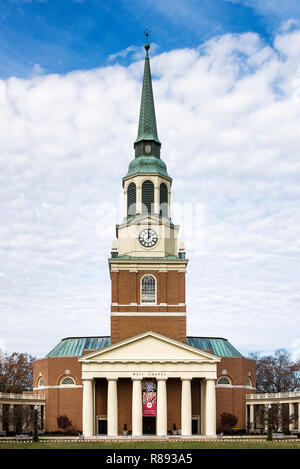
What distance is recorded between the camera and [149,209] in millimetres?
71312

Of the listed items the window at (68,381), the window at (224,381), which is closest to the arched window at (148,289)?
the window at (224,381)

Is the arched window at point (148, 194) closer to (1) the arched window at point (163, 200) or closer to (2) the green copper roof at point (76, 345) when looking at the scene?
(1) the arched window at point (163, 200)

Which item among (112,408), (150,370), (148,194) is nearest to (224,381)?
(150,370)

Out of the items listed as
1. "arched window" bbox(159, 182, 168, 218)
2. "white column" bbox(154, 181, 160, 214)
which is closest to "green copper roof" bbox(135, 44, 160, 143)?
"arched window" bbox(159, 182, 168, 218)

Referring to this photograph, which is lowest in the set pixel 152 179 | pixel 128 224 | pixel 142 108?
pixel 128 224

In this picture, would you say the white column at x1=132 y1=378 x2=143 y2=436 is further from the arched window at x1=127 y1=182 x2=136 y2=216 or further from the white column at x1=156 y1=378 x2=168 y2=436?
the arched window at x1=127 y1=182 x2=136 y2=216

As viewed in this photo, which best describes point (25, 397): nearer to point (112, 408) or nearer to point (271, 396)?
point (112, 408)

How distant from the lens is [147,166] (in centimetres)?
7256

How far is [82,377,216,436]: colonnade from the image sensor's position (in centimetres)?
6212

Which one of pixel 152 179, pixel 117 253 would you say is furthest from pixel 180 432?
pixel 152 179

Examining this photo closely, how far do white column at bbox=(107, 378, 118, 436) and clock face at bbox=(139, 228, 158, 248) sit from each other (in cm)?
1503

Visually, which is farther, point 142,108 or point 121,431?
point 142,108

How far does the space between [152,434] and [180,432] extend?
108 inches
